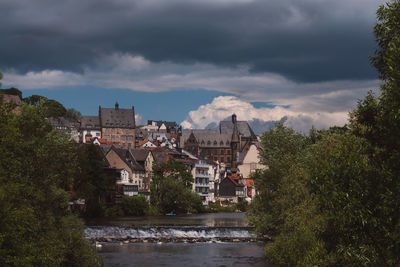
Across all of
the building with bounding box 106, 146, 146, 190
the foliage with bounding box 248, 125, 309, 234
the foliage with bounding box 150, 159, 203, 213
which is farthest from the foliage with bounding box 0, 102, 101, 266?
the building with bounding box 106, 146, 146, 190

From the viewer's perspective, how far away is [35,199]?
3706 centimetres

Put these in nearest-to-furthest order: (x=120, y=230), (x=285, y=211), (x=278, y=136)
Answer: (x=285, y=211)
(x=278, y=136)
(x=120, y=230)

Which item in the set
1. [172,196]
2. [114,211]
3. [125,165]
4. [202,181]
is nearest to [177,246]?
[114,211]

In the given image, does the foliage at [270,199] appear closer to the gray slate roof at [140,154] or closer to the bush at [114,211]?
the bush at [114,211]

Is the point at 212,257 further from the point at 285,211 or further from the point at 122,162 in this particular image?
the point at 122,162

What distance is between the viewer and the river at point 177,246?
187 feet

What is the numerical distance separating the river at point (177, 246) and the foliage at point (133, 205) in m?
25.0

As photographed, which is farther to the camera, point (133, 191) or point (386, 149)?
point (133, 191)

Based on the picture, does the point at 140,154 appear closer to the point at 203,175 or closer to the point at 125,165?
A: the point at 125,165

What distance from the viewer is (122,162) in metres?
145

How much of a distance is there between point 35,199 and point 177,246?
117 ft

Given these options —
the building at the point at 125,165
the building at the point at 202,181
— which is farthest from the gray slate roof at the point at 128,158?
the building at the point at 202,181

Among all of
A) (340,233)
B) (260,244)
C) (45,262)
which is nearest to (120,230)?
(260,244)

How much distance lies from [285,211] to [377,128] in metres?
28.8
